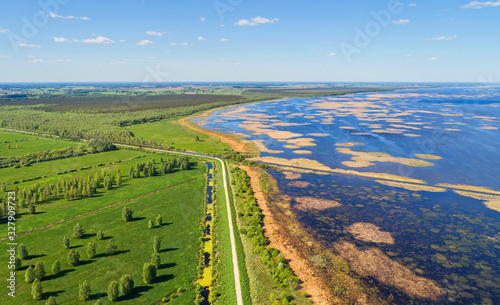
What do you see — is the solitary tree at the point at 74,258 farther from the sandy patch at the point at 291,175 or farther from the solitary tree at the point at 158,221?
the sandy patch at the point at 291,175

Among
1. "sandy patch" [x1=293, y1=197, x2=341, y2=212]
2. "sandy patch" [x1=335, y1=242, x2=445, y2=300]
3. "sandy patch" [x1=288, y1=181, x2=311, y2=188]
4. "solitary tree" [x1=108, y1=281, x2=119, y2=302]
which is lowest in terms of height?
"sandy patch" [x1=335, y1=242, x2=445, y2=300]

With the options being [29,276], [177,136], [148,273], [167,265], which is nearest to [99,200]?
[29,276]

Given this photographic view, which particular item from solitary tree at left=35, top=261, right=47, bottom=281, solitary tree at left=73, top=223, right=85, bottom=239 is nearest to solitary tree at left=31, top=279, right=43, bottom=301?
solitary tree at left=35, top=261, right=47, bottom=281

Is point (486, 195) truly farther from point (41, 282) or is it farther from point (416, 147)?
point (41, 282)

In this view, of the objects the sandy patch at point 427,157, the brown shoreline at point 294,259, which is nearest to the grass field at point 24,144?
the brown shoreline at point 294,259

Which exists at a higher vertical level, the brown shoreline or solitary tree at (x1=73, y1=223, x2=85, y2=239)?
solitary tree at (x1=73, y1=223, x2=85, y2=239)

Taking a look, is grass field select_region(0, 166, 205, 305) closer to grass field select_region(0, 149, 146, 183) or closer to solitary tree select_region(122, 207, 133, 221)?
solitary tree select_region(122, 207, 133, 221)

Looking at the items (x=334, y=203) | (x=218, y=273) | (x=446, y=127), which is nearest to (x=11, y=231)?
(x=218, y=273)

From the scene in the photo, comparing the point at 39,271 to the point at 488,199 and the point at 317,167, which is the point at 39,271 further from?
the point at 488,199
